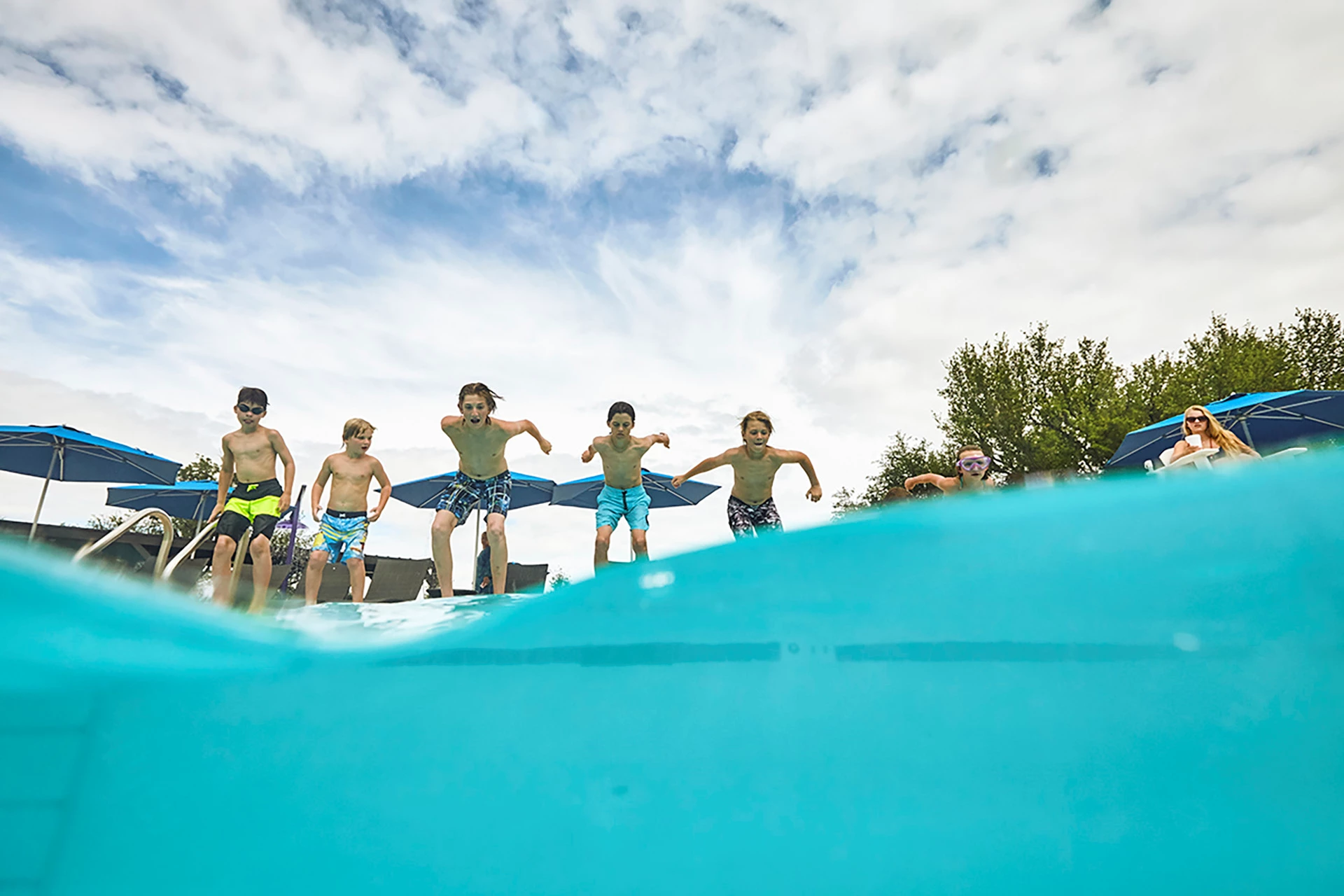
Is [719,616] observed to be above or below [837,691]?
above

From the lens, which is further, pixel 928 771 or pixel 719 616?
pixel 719 616

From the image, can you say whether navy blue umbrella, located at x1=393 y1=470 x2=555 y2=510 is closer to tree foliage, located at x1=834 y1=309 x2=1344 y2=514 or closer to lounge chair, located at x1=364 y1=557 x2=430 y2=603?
lounge chair, located at x1=364 y1=557 x2=430 y2=603

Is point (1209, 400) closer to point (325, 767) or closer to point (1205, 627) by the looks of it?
point (1205, 627)

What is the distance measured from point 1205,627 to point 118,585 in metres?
4.94

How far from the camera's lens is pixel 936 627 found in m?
3.19

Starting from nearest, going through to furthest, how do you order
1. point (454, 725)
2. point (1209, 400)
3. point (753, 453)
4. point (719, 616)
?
1. point (454, 725)
2. point (719, 616)
3. point (753, 453)
4. point (1209, 400)

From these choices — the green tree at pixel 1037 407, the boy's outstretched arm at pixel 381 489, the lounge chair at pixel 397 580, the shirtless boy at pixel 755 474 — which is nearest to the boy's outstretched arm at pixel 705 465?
the shirtless boy at pixel 755 474

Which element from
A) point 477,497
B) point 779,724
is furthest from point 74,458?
point 779,724

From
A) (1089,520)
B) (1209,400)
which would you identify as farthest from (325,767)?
(1209,400)

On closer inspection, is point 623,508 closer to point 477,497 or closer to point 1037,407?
point 477,497

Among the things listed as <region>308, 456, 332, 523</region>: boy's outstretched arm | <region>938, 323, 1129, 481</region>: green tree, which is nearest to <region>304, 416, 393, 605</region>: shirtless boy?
<region>308, 456, 332, 523</region>: boy's outstretched arm

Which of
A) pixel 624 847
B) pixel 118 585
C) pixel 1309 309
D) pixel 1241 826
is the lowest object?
pixel 1241 826

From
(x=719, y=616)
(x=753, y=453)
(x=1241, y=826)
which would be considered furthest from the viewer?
(x=753, y=453)

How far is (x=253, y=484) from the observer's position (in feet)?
22.6
